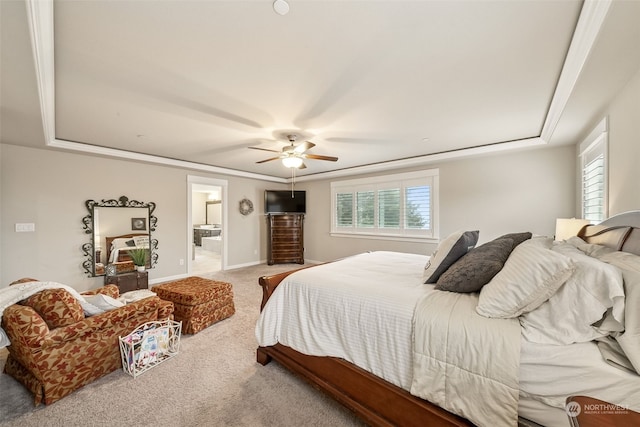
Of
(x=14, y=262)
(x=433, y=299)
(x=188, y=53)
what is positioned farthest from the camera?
(x=14, y=262)

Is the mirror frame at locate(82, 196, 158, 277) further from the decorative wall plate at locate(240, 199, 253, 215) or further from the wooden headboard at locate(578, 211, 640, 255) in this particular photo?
the wooden headboard at locate(578, 211, 640, 255)

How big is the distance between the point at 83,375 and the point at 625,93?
469 centimetres

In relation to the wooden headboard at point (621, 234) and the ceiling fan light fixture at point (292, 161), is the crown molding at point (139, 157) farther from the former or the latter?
the wooden headboard at point (621, 234)

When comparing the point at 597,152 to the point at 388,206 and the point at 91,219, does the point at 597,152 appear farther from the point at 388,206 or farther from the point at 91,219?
the point at 91,219

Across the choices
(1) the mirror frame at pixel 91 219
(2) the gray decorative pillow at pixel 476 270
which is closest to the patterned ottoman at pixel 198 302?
(1) the mirror frame at pixel 91 219

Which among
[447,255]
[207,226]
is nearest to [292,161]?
[447,255]

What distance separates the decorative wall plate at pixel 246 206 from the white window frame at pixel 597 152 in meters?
5.92

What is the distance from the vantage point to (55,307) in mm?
1703

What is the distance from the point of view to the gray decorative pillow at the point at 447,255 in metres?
1.83

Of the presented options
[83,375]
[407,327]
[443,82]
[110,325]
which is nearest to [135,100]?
[110,325]

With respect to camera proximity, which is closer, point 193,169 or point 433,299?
point 433,299

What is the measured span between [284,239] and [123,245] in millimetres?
3229

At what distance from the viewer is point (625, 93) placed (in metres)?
1.87

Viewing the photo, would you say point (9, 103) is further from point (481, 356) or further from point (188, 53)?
point (481, 356)
